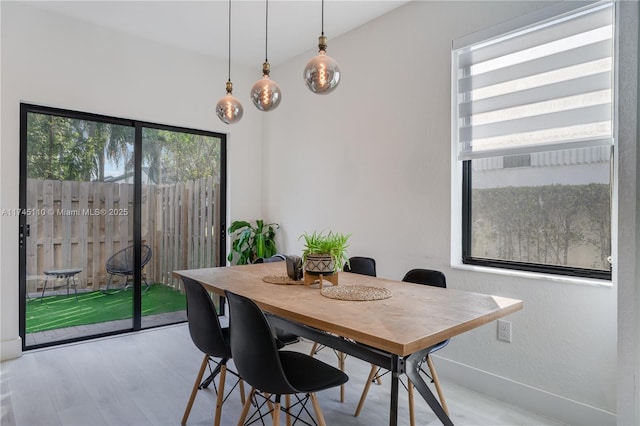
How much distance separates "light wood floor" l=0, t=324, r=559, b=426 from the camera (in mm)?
2283

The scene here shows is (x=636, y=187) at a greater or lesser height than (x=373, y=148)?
lesser

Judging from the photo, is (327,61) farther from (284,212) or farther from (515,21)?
(284,212)

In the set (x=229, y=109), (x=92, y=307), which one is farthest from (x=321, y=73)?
(x=92, y=307)

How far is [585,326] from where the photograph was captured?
2.25m

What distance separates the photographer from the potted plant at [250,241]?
4.45m

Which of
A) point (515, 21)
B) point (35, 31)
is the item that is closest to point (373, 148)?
point (515, 21)

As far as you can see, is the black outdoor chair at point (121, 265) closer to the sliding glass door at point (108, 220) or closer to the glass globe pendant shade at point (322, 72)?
the sliding glass door at point (108, 220)

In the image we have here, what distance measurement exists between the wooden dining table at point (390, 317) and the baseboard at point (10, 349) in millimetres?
2284

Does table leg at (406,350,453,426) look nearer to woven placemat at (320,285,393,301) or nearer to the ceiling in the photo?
woven placemat at (320,285,393,301)

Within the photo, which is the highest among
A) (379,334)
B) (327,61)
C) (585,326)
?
(327,61)

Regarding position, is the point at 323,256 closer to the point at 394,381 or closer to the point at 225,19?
the point at 394,381

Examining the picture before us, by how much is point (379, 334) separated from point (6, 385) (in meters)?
2.91

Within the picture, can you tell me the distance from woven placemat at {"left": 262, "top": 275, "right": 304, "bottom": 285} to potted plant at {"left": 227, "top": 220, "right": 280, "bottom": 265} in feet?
6.55

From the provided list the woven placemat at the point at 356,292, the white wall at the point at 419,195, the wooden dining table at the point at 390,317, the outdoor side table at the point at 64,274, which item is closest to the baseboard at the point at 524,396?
the white wall at the point at 419,195
